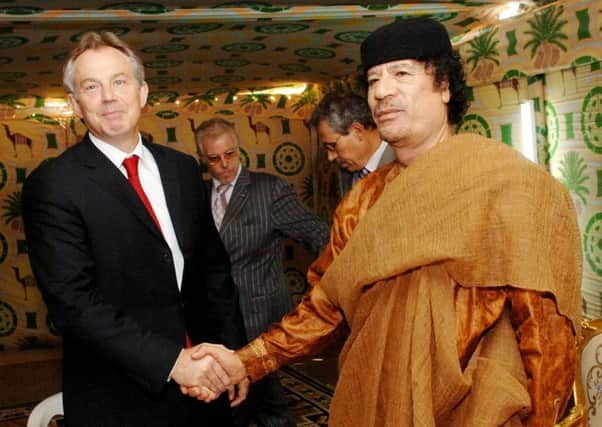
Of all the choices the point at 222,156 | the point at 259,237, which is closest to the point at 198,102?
the point at 222,156

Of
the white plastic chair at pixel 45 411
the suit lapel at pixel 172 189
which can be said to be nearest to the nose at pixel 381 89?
the suit lapel at pixel 172 189

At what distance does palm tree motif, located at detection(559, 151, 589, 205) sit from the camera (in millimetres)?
2441

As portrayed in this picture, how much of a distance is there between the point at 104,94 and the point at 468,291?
3.27ft

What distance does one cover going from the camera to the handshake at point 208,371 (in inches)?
69.5

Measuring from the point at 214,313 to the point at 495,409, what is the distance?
0.91m

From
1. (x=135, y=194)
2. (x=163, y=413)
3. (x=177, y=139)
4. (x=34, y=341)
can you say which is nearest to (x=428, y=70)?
(x=135, y=194)

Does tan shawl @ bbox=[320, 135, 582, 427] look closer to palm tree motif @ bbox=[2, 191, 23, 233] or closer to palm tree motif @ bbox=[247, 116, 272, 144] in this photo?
palm tree motif @ bbox=[247, 116, 272, 144]

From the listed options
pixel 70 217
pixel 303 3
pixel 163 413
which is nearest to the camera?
pixel 70 217

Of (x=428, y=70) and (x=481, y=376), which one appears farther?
(x=428, y=70)

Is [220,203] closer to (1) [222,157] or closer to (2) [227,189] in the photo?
(2) [227,189]

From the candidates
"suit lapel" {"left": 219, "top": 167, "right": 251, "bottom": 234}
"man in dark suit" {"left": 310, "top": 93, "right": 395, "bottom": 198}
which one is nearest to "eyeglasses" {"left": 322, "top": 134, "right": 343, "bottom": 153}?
"man in dark suit" {"left": 310, "top": 93, "right": 395, "bottom": 198}

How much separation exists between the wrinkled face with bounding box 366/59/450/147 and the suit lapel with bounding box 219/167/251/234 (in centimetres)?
167

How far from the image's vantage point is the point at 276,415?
126 inches

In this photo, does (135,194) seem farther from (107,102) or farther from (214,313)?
(214,313)
